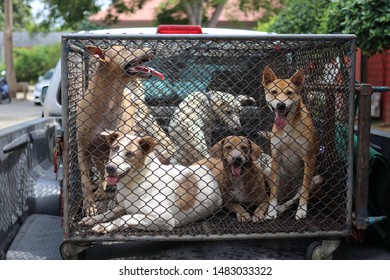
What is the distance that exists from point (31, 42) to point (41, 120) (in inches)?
1901

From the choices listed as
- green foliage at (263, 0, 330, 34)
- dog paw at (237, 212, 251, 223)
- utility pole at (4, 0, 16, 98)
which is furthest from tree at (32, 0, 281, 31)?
dog paw at (237, 212, 251, 223)

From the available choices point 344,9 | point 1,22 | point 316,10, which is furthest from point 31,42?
point 344,9

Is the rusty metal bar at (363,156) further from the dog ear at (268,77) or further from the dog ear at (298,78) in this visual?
the dog ear at (268,77)

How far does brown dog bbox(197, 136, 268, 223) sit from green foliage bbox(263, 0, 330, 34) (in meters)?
8.79

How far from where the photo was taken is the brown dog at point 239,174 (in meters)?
4.00

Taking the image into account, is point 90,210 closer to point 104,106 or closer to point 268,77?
point 104,106

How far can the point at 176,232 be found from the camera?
3.42 m

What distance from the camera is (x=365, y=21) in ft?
30.5

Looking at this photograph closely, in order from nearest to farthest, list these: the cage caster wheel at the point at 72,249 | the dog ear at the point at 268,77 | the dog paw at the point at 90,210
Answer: the cage caster wheel at the point at 72,249 < the dog paw at the point at 90,210 < the dog ear at the point at 268,77

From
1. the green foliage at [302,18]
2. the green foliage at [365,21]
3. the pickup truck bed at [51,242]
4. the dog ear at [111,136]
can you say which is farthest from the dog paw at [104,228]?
the green foliage at [302,18]

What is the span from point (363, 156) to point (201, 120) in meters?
1.66

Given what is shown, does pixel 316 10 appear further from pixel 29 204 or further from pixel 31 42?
pixel 31 42

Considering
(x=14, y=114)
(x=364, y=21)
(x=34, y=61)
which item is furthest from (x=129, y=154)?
(x=34, y=61)

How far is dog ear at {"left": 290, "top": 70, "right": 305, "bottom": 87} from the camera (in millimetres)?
3910
